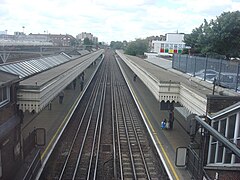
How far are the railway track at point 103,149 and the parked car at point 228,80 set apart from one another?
456cm

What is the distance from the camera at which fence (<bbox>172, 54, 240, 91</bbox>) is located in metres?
11.9

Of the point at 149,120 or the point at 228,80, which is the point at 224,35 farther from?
the point at 228,80

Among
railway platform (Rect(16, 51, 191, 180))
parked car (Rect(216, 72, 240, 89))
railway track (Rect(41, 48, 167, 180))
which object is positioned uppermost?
parked car (Rect(216, 72, 240, 89))

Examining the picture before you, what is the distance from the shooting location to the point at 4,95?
29.0 feet

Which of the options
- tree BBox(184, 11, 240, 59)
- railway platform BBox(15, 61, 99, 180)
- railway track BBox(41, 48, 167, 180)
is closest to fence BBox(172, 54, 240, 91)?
tree BBox(184, 11, 240, 59)

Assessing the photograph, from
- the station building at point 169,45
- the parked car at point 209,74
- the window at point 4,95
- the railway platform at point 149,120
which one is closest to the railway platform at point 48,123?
the railway platform at point 149,120

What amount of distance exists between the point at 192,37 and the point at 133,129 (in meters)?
19.4

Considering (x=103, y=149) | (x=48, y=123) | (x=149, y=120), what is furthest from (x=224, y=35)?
(x=48, y=123)

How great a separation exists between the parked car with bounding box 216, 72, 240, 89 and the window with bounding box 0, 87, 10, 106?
869 cm

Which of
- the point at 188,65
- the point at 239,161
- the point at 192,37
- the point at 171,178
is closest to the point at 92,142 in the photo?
the point at 171,178

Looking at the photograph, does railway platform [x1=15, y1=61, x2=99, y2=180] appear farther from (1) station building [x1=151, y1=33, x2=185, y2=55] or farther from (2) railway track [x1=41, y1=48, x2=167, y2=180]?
(1) station building [x1=151, y1=33, x2=185, y2=55]

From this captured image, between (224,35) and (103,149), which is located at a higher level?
(224,35)

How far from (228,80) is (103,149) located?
6.60m

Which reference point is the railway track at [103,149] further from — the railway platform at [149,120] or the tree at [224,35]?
the tree at [224,35]
